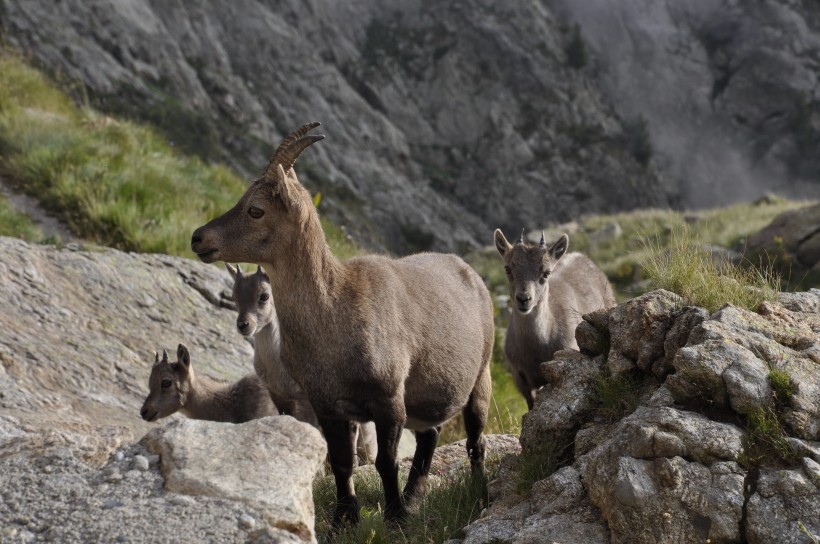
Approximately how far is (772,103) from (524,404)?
206 ft

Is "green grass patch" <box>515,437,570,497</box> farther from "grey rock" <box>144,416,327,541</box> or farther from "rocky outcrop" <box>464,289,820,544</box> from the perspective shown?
"grey rock" <box>144,416,327,541</box>

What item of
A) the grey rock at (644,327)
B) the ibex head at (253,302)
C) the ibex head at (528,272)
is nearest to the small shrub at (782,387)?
the grey rock at (644,327)

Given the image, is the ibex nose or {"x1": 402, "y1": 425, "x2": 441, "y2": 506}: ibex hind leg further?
the ibex nose

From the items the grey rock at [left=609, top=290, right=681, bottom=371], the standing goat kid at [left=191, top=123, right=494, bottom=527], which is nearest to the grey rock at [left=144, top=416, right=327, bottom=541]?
the standing goat kid at [left=191, top=123, right=494, bottom=527]

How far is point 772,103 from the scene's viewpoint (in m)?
66.8

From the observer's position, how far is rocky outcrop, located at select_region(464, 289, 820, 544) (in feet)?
15.9

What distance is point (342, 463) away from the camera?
21.2 ft

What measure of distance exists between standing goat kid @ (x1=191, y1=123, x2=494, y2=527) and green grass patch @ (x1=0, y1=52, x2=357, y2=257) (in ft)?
19.4

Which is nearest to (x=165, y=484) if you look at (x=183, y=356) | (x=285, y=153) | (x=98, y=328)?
(x=285, y=153)

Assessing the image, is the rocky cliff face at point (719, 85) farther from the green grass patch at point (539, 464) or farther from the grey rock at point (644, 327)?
the green grass patch at point (539, 464)

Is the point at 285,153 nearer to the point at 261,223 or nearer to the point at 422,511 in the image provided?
the point at 261,223

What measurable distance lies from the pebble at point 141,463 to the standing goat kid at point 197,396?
140 inches

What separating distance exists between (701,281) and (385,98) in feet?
165

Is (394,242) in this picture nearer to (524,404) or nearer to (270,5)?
(270,5)
